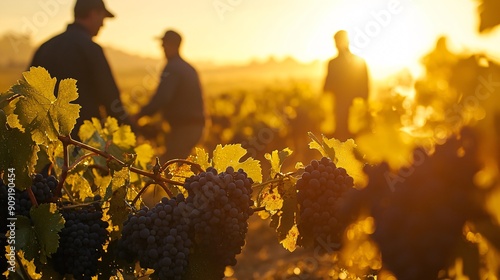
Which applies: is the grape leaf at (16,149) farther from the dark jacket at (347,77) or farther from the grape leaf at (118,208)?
the dark jacket at (347,77)

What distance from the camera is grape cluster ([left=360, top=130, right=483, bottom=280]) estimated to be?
1080 millimetres

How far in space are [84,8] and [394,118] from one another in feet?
14.3

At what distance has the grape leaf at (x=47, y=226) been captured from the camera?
1.86 meters

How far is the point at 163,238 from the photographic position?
5.62ft

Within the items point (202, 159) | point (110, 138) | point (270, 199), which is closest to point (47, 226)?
point (202, 159)

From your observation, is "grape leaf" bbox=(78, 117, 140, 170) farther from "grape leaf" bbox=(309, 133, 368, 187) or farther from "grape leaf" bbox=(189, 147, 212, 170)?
"grape leaf" bbox=(309, 133, 368, 187)

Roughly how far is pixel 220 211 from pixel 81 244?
1.46 feet

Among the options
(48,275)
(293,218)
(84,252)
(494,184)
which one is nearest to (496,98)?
(494,184)

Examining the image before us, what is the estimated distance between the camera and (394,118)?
1.01m

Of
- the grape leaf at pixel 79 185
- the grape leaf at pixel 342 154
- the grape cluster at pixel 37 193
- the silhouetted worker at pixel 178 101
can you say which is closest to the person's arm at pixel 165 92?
the silhouetted worker at pixel 178 101

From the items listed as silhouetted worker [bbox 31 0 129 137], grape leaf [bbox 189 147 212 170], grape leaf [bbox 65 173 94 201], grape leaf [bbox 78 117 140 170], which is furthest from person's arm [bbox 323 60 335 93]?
grape leaf [bbox 189 147 212 170]

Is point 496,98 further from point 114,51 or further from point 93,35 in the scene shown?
point 114,51

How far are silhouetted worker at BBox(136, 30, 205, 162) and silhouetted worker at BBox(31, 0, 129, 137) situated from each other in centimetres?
184

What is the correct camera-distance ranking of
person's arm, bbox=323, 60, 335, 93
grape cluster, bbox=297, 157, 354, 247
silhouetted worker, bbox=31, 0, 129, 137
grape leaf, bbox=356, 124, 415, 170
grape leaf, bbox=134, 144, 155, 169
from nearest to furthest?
1. grape leaf, bbox=356, 124, 415, 170
2. grape cluster, bbox=297, 157, 354, 247
3. grape leaf, bbox=134, 144, 155, 169
4. silhouetted worker, bbox=31, 0, 129, 137
5. person's arm, bbox=323, 60, 335, 93
